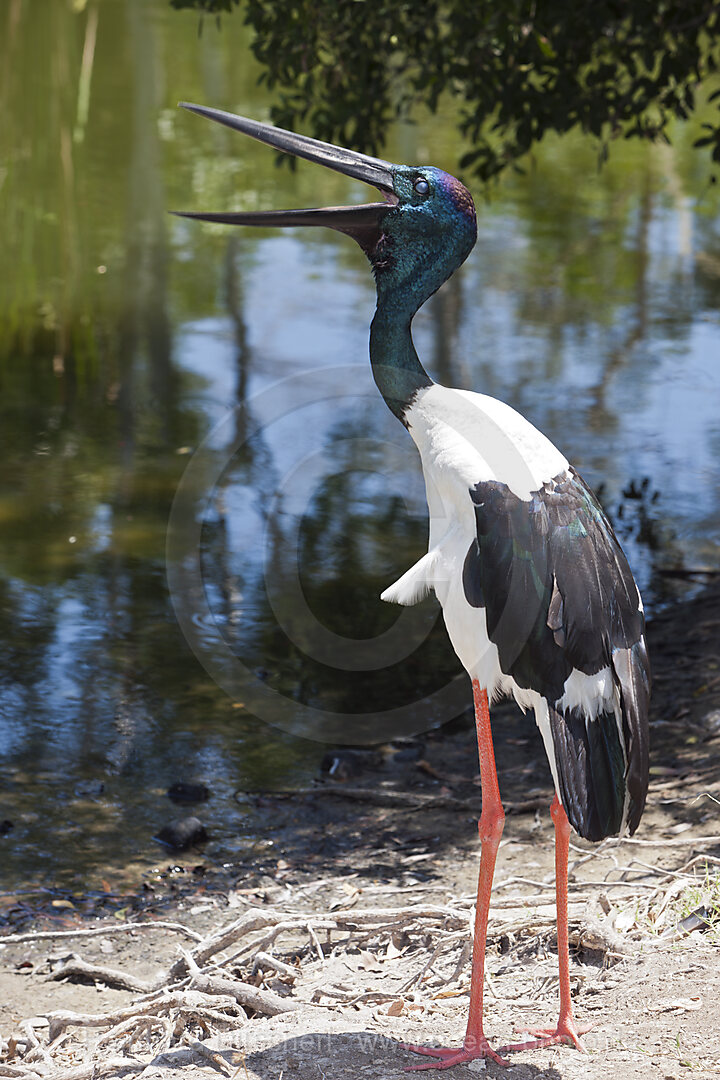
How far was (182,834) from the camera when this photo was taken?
4762 mm

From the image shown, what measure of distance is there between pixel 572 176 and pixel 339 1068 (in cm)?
1542

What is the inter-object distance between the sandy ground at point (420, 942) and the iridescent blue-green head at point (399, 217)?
5.77 ft

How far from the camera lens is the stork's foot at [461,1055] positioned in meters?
3.08

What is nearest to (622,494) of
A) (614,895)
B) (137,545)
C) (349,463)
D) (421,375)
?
(349,463)

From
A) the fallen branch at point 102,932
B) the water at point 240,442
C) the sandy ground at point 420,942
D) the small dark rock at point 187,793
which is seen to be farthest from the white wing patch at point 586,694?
the small dark rock at point 187,793

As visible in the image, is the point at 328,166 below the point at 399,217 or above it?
above

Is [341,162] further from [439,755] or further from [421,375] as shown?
[439,755]

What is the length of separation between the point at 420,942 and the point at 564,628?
1.38 meters

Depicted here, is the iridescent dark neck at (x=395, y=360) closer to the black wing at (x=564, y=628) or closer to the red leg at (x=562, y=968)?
the black wing at (x=564, y=628)

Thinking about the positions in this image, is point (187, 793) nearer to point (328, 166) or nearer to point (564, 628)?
point (564, 628)

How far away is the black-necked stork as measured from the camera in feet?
9.78

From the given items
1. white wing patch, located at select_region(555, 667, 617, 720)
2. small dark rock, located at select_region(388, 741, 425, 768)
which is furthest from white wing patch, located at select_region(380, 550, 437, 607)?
small dark rock, located at select_region(388, 741, 425, 768)

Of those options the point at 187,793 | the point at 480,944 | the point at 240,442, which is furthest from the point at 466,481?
the point at 240,442

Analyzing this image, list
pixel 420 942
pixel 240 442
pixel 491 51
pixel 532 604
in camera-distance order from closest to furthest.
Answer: pixel 532 604
pixel 420 942
pixel 491 51
pixel 240 442
